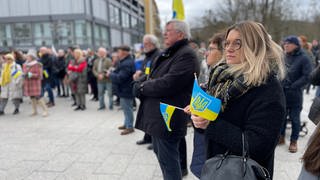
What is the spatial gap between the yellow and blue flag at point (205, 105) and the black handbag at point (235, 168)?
253mm

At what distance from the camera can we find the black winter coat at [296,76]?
436 centimetres

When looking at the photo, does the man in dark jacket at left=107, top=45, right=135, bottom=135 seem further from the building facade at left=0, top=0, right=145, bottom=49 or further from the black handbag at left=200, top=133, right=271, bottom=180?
the building facade at left=0, top=0, right=145, bottom=49

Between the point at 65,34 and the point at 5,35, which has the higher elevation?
the point at 5,35

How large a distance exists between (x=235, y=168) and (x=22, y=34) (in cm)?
3015

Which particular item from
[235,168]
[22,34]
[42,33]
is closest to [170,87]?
[235,168]

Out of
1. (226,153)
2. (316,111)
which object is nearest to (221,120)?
(226,153)

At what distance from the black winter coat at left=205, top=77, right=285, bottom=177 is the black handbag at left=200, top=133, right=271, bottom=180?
51 millimetres

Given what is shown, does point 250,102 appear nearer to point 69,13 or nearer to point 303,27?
point 303,27

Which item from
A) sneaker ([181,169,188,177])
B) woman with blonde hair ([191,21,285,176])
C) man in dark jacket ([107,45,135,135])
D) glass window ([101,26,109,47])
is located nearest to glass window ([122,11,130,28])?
glass window ([101,26,109,47])

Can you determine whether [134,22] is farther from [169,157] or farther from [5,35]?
[169,157]

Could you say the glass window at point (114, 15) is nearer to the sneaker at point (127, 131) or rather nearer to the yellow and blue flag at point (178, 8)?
the sneaker at point (127, 131)

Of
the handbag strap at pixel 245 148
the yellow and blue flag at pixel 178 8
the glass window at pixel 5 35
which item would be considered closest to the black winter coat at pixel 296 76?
the yellow and blue flag at pixel 178 8

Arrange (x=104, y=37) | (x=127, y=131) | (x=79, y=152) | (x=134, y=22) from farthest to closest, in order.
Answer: (x=134, y=22), (x=104, y=37), (x=127, y=131), (x=79, y=152)

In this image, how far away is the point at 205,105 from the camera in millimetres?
1521
